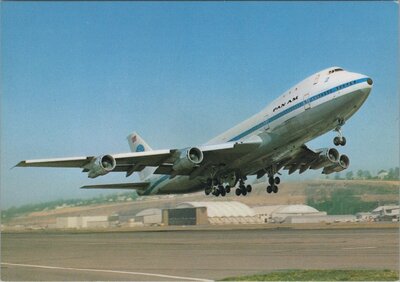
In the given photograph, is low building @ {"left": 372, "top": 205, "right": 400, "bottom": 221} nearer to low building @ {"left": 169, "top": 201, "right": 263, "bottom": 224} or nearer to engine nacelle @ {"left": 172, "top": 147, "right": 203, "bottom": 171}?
low building @ {"left": 169, "top": 201, "right": 263, "bottom": 224}

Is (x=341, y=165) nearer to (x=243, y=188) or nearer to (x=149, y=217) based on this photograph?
(x=243, y=188)

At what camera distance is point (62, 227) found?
34.8 metres

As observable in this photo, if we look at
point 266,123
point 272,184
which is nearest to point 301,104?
point 266,123

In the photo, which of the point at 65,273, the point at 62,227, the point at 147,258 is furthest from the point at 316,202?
the point at 65,273

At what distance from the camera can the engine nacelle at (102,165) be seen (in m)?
25.6

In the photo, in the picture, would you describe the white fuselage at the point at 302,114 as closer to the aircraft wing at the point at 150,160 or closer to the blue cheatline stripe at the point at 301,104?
the blue cheatline stripe at the point at 301,104

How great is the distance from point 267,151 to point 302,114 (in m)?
3.15

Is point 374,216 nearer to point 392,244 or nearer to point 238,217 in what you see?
point 392,244

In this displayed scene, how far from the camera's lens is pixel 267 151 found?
91.8 ft

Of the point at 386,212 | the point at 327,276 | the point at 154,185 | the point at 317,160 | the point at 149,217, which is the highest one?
the point at 317,160

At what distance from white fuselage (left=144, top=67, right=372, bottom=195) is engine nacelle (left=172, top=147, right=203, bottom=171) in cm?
276

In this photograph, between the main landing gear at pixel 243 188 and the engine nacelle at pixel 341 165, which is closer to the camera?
the engine nacelle at pixel 341 165

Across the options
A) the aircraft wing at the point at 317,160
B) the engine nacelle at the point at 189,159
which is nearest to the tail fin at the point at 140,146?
the aircraft wing at the point at 317,160

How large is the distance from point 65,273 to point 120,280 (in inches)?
111
